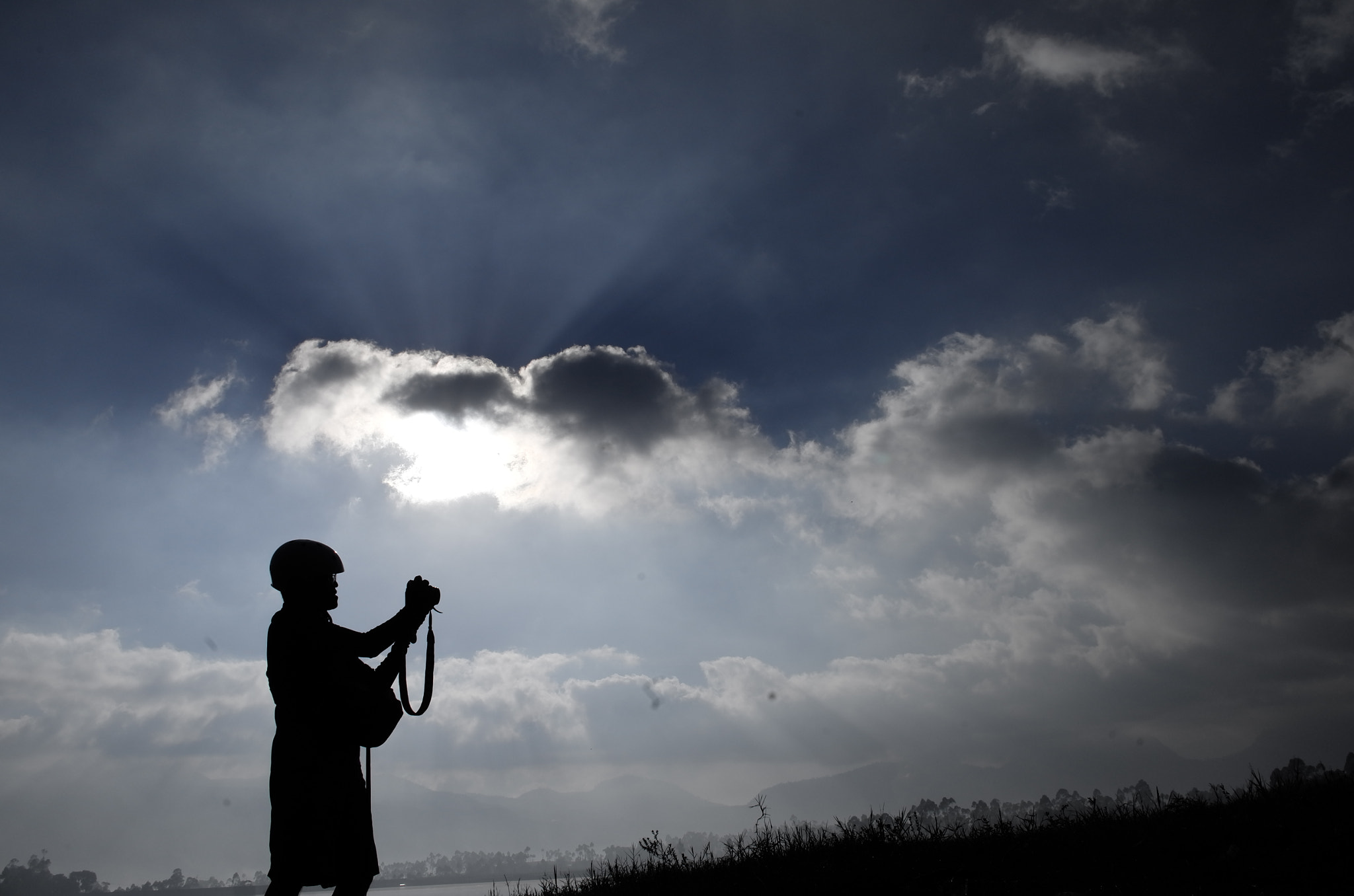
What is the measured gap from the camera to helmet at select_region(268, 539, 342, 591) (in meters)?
6.06

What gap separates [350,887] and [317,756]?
94 centimetres

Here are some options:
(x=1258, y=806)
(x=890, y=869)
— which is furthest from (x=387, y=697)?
(x=1258, y=806)

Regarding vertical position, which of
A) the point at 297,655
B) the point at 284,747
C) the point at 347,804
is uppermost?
the point at 297,655

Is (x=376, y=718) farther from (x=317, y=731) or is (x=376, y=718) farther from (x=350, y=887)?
(x=350, y=887)

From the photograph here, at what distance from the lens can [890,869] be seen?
23.9 feet

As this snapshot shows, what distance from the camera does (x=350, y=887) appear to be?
Answer: 211 inches

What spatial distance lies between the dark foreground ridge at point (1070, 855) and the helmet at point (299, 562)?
4865mm

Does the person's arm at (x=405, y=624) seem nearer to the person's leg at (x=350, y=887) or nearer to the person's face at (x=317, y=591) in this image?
the person's face at (x=317, y=591)

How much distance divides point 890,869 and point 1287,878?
3.12 metres

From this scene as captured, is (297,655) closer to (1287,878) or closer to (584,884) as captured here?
(584,884)

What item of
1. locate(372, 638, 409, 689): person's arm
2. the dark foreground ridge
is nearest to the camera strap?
locate(372, 638, 409, 689): person's arm

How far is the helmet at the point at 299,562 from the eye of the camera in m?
6.06

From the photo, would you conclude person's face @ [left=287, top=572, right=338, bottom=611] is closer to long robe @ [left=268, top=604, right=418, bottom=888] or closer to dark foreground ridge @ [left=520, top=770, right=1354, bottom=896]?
long robe @ [left=268, top=604, right=418, bottom=888]

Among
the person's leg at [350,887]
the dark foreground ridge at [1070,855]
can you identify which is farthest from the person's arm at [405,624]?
the dark foreground ridge at [1070,855]
